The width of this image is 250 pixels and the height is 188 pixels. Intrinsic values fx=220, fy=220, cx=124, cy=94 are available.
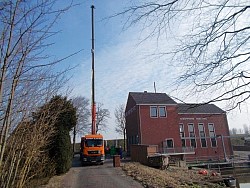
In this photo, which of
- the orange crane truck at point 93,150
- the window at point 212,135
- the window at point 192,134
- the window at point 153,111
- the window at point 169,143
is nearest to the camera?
the orange crane truck at point 93,150

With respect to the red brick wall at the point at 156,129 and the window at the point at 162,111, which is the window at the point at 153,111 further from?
the window at the point at 162,111

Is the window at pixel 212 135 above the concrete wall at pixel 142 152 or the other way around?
above

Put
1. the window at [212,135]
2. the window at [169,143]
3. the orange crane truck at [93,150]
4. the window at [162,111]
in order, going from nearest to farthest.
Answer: the orange crane truck at [93,150] < the window at [169,143] < the window at [162,111] < the window at [212,135]

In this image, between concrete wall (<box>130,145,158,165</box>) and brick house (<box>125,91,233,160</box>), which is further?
brick house (<box>125,91,233,160</box>)

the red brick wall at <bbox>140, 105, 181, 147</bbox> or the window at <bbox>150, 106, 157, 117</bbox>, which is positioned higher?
the window at <bbox>150, 106, 157, 117</bbox>

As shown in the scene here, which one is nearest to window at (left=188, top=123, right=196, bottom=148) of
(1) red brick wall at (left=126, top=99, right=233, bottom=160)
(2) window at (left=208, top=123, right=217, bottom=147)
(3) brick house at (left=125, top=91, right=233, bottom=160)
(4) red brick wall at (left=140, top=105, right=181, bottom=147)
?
(3) brick house at (left=125, top=91, right=233, bottom=160)

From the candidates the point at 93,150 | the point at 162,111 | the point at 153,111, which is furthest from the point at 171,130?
the point at 93,150

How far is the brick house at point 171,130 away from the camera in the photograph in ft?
93.8

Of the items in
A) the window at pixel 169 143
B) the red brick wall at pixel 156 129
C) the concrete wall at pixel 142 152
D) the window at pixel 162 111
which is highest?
the window at pixel 162 111

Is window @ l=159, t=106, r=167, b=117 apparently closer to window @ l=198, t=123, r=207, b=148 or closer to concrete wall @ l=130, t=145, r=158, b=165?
window @ l=198, t=123, r=207, b=148

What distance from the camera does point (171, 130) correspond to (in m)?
29.4

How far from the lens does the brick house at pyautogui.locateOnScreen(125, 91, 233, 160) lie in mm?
28594

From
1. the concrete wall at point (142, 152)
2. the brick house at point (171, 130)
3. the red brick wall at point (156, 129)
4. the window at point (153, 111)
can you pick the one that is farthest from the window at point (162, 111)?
the concrete wall at point (142, 152)

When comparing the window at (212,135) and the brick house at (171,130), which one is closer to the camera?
the brick house at (171,130)
